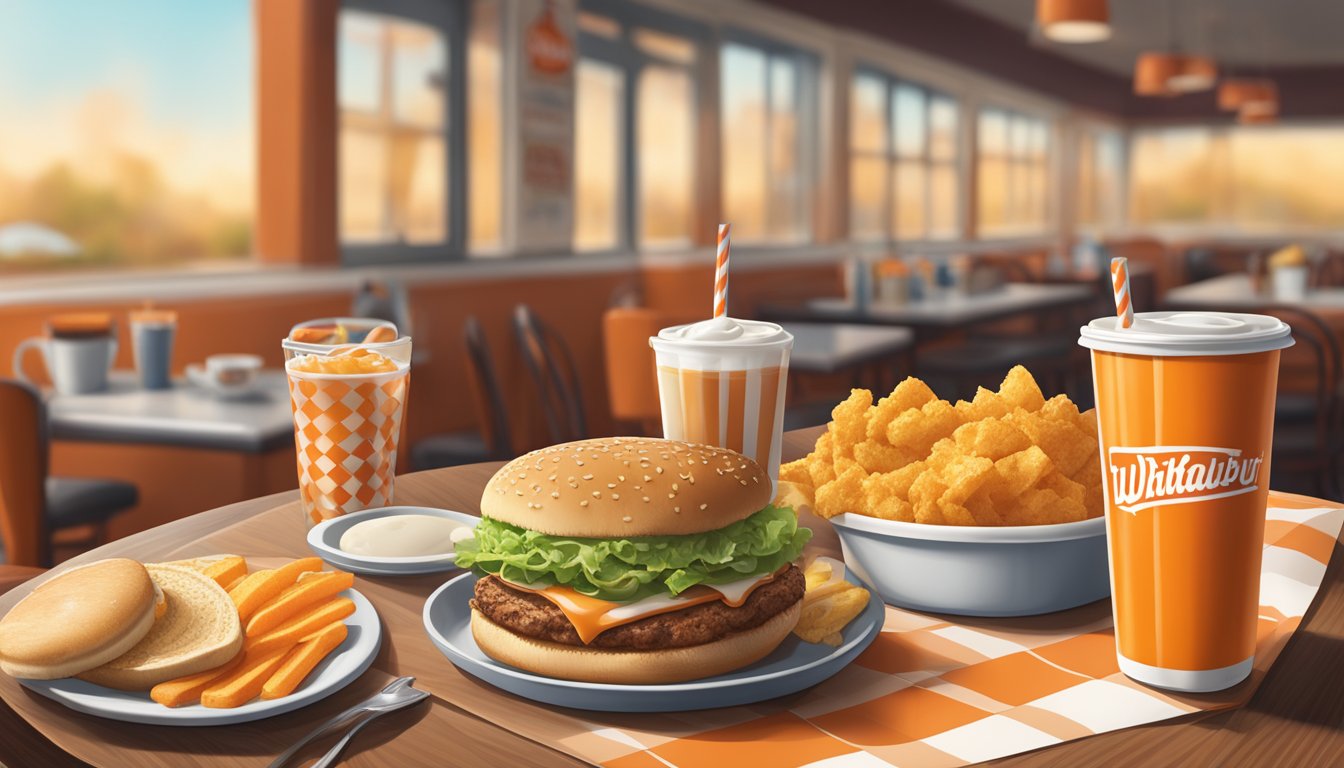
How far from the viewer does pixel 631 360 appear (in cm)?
330

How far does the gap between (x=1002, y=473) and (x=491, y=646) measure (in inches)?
14.6

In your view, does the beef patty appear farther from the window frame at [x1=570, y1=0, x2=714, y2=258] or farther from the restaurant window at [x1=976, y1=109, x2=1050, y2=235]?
the restaurant window at [x1=976, y1=109, x2=1050, y2=235]

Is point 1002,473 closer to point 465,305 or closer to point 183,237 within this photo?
point 183,237

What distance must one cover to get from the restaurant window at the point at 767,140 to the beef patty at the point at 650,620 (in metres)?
6.25

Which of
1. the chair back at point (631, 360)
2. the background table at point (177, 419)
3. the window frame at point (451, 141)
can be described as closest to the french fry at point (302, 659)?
the background table at point (177, 419)

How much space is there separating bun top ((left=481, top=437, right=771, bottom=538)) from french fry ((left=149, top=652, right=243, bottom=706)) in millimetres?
195

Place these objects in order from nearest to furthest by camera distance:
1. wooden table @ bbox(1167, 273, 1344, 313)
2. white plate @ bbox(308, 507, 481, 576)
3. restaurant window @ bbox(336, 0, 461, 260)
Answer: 1. white plate @ bbox(308, 507, 481, 576)
2. wooden table @ bbox(1167, 273, 1344, 313)
3. restaurant window @ bbox(336, 0, 461, 260)

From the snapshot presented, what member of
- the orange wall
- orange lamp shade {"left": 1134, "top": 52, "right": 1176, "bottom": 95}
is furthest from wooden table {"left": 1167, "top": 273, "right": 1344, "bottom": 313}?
orange lamp shade {"left": 1134, "top": 52, "right": 1176, "bottom": 95}

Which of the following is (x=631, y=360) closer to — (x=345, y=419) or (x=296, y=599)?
(x=345, y=419)

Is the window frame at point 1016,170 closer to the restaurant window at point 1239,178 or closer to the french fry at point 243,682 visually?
the restaurant window at point 1239,178

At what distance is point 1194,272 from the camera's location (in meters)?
10.3

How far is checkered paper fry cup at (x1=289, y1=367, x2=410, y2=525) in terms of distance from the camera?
1.05 meters

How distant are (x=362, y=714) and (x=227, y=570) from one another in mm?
236

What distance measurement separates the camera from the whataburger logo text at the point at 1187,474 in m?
0.64
